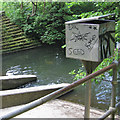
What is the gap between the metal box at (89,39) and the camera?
2.12m

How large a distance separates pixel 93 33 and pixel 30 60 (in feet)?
25.9

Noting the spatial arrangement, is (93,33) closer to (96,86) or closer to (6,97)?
(6,97)

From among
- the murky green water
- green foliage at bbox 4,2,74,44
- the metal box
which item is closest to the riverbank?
the murky green water

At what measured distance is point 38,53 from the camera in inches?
440

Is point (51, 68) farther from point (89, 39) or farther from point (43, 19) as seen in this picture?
point (89, 39)

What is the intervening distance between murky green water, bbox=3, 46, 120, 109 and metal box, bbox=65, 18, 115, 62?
109 inches

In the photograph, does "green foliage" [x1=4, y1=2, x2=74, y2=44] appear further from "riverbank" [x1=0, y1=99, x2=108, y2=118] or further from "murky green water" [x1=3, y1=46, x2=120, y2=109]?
"riverbank" [x1=0, y1=99, x2=108, y2=118]

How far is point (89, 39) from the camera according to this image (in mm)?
2141

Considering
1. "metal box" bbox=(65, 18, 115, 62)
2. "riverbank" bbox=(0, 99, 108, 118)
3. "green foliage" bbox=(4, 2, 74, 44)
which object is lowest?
"riverbank" bbox=(0, 99, 108, 118)

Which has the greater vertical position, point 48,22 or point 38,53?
point 48,22

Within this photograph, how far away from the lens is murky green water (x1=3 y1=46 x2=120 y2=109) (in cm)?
511

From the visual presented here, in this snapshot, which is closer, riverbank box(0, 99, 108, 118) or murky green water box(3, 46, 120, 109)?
riverbank box(0, 99, 108, 118)

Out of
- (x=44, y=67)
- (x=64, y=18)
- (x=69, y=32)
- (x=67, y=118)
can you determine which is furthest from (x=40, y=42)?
(x=69, y=32)

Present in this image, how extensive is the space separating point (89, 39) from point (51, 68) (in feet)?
20.3
